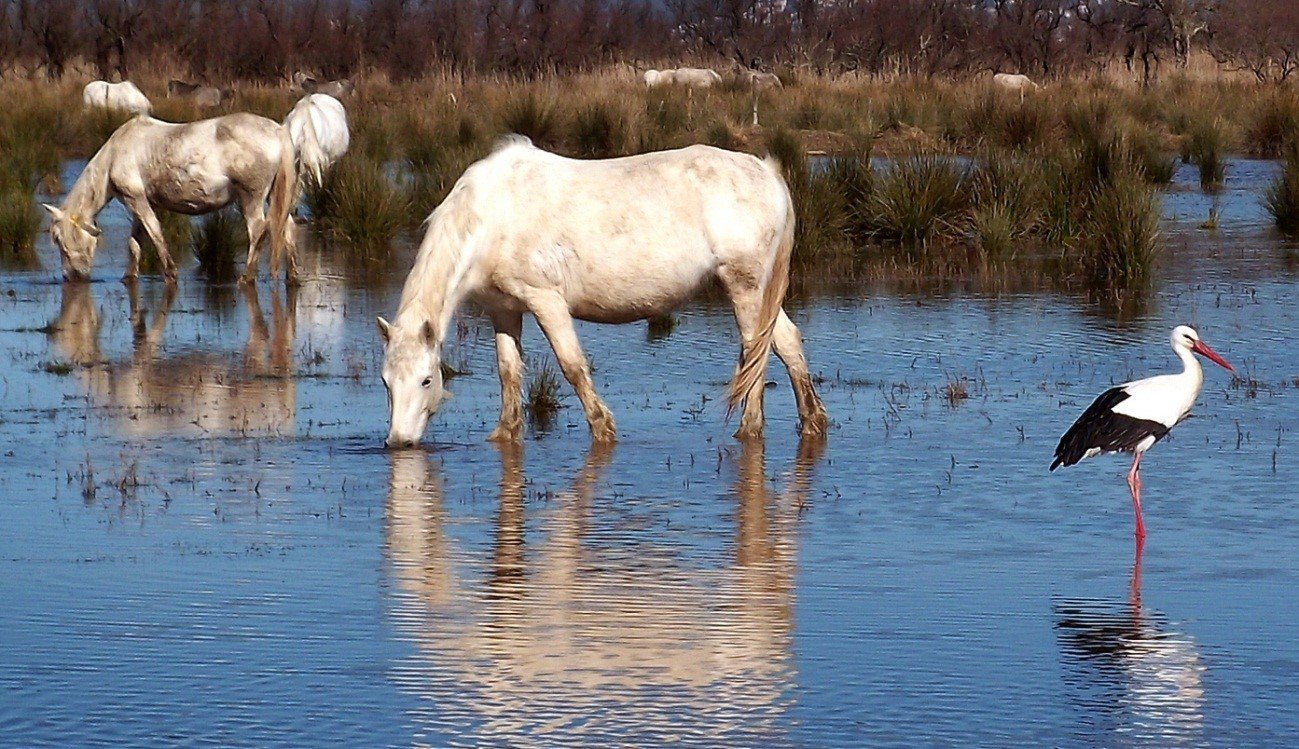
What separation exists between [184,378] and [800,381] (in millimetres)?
3711

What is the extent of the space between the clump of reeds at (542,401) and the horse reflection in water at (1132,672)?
13.6 ft

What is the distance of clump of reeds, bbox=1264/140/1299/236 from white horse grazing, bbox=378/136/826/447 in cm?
940

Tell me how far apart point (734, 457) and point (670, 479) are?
22.4 inches

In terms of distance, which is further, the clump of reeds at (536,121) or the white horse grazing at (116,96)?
the white horse grazing at (116,96)

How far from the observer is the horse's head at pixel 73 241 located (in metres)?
16.0

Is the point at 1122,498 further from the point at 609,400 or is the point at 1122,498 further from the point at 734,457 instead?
the point at 609,400

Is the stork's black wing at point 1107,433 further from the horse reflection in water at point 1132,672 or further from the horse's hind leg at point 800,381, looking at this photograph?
the horse's hind leg at point 800,381

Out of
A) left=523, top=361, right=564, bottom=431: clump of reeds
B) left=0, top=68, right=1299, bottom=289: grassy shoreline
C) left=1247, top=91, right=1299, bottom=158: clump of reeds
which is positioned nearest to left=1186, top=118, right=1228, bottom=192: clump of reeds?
left=0, top=68, right=1299, bottom=289: grassy shoreline

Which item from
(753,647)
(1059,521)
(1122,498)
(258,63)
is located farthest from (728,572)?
(258,63)

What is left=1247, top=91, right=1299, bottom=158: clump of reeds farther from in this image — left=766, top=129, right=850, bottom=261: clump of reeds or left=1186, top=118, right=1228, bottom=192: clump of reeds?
left=766, top=129, right=850, bottom=261: clump of reeds

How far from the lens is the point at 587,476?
27.8 feet

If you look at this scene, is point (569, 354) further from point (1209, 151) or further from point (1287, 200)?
point (1209, 151)

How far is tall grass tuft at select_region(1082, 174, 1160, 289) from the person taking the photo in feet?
48.0

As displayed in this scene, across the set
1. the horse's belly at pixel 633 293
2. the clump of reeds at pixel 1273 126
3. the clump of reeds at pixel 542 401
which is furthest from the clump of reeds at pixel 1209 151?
the horse's belly at pixel 633 293
